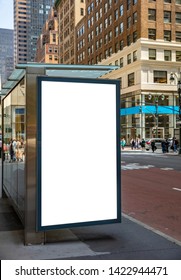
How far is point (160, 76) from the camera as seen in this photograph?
56.9 m

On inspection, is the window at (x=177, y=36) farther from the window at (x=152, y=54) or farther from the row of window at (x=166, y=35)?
the window at (x=152, y=54)

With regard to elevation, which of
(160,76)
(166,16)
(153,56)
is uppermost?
(166,16)

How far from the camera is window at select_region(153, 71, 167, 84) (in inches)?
2231

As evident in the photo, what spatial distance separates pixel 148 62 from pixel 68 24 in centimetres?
4721

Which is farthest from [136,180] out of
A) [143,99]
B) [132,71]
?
[132,71]

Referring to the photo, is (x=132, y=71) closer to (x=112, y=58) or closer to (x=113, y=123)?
(x=112, y=58)

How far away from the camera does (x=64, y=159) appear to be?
5801mm

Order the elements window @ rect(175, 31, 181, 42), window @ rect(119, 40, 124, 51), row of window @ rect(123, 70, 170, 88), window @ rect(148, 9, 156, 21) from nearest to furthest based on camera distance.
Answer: row of window @ rect(123, 70, 170, 88) → window @ rect(148, 9, 156, 21) → window @ rect(175, 31, 181, 42) → window @ rect(119, 40, 124, 51)

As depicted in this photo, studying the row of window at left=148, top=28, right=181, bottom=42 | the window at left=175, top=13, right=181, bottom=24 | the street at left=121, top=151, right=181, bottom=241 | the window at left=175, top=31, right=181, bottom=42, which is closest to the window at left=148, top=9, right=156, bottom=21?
the row of window at left=148, top=28, right=181, bottom=42

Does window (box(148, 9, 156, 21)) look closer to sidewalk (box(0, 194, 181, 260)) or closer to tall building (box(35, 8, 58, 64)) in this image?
sidewalk (box(0, 194, 181, 260))

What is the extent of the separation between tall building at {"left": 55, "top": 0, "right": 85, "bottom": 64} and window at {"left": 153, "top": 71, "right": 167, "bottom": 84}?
34.9 meters

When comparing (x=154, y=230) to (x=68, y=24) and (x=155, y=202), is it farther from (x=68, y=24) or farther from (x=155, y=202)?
(x=68, y=24)

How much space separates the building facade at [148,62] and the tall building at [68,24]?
28914mm

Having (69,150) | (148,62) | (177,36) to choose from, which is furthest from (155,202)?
(177,36)
